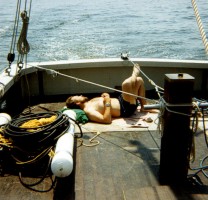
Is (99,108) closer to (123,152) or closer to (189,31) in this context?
(123,152)

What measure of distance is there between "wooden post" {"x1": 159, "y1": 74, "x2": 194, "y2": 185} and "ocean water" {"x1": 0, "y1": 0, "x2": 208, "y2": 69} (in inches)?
504

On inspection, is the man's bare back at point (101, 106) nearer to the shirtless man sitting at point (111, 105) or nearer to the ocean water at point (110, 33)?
the shirtless man sitting at point (111, 105)

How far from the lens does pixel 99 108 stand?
509 centimetres

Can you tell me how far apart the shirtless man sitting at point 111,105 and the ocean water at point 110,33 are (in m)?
10.5

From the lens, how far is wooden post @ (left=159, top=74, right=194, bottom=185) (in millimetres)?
2908

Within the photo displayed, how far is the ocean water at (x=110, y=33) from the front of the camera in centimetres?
1716

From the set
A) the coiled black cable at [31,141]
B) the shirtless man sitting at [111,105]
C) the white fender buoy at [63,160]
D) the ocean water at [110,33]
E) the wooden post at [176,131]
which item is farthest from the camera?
the ocean water at [110,33]

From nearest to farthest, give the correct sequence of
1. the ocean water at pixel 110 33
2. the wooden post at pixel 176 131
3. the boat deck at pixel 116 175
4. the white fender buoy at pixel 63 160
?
1. the wooden post at pixel 176 131
2. the boat deck at pixel 116 175
3. the white fender buoy at pixel 63 160
4. the ocean water at pixel 110 33

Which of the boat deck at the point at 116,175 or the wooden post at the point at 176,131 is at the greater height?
the wooden post at the point at 176,131

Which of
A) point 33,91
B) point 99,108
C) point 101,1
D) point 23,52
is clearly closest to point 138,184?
point 99,108

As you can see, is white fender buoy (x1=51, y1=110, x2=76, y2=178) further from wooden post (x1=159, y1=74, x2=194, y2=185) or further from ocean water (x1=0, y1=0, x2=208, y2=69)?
ocean water (x1=0, y1=0, x2=208, y2=69)

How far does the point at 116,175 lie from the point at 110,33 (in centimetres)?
1957

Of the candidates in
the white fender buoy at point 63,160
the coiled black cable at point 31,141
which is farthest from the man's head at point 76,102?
the white fender buoy at point 63,160

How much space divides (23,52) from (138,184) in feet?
10.6
